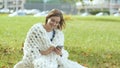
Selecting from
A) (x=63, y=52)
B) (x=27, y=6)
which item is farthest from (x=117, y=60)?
(x=27, y=6)

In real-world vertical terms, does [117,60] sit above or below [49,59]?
below

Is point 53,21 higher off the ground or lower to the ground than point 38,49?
higher

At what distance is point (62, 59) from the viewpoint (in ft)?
21.1

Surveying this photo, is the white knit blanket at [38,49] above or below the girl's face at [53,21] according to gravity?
below

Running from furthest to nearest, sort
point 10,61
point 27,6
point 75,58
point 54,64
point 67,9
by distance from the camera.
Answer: point 27,6 < point 67,9 < point 75,58 < point 10,61 < point 54,64

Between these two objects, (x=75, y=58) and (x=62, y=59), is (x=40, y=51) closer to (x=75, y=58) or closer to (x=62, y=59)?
(x=62, y=59)

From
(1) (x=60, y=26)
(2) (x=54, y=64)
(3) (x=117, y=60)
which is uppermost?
(1) (x=60, y=26)

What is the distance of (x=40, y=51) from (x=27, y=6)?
65.2m

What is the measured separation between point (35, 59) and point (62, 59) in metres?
0.37

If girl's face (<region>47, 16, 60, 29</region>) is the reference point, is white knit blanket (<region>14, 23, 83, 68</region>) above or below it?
below

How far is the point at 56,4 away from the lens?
67438mm

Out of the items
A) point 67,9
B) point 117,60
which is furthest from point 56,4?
point 117,60

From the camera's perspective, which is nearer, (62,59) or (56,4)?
(62,59)

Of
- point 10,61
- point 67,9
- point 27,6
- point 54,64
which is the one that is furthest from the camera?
point 27,6
